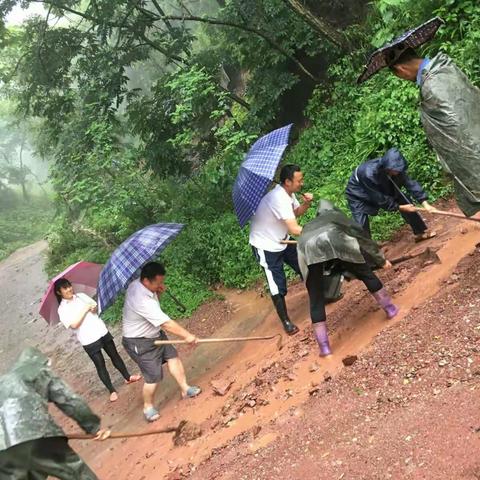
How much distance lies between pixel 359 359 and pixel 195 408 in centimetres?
219

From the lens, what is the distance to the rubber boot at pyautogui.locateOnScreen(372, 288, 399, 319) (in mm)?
4930

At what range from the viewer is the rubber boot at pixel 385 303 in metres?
4.93

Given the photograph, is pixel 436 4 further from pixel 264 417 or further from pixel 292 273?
pixel 264 417

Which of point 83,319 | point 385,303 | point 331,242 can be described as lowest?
point 385,303

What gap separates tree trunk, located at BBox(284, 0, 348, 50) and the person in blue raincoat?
4494 millimetres

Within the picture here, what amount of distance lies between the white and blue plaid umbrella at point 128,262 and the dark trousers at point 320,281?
5.69 ft

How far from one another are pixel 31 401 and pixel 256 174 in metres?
3.29

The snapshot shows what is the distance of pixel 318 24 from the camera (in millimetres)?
9703

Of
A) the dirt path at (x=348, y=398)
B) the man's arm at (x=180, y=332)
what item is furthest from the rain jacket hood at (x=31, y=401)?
the man's arm at (x=180, y=332)

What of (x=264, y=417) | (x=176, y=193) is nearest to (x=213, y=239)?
(x=176, y=193)

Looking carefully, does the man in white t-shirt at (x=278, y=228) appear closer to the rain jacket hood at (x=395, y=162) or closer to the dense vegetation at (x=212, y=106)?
the rain jacket hood at (x=395, y=162)

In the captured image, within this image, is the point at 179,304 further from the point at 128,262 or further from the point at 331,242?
the point at 331,242

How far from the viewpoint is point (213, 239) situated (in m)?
9.72

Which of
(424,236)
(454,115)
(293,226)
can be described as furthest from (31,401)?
(424,236)
